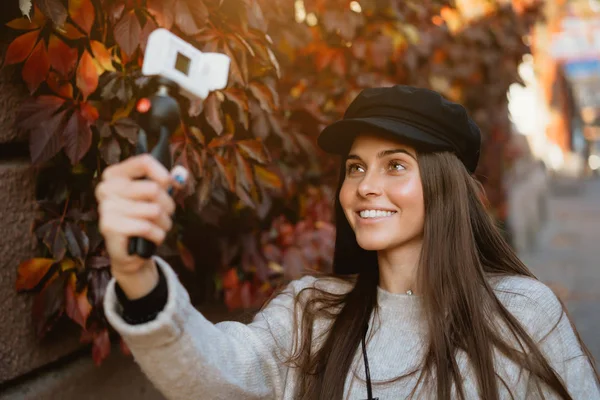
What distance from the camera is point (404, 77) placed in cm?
384

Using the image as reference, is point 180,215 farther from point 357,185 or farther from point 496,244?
point 496,244

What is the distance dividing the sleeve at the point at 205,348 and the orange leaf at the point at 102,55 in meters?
0.82

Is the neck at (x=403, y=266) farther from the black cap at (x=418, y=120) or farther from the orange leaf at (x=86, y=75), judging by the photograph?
the orange leaf at (x=86, y=75)

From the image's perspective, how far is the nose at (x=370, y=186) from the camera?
7.07ft

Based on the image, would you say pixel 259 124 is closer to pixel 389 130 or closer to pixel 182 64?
pixel 389 130

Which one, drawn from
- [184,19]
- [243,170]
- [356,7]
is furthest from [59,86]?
[356,7]

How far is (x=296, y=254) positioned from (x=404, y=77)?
1434 mm

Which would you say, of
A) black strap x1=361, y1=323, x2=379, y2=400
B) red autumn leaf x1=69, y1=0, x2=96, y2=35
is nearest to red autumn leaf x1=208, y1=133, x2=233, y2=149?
red autumn leaf x1=69, y1=0, x2=96, y2=35

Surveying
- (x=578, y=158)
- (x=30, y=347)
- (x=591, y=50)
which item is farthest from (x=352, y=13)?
(x=578, y=158)

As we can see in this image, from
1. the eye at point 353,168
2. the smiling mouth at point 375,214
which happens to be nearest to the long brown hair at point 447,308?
the smiling mouth at point 375,214

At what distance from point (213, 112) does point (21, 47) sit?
0.57 m

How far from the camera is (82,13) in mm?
1981

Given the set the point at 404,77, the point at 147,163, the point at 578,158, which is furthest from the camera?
the point at 578,158

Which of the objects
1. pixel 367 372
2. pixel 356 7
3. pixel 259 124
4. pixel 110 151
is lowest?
pixel 367 372
